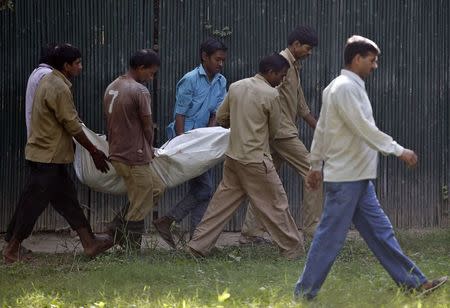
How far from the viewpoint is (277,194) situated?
328 inches

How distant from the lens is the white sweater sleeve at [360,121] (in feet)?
20.4

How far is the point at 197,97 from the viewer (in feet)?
29.6

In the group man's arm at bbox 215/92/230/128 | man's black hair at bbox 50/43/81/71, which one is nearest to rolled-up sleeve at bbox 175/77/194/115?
man's arm at bbox 215/92/230/128

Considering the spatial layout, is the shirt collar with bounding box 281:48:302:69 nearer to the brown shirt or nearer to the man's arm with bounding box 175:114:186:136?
the man's arm with bounding box 175:114:186:136

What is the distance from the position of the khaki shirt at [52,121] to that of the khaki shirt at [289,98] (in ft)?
6.26

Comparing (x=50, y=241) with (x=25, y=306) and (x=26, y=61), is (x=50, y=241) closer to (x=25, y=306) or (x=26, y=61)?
(x=26, y=61)

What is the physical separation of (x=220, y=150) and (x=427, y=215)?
2.69 m

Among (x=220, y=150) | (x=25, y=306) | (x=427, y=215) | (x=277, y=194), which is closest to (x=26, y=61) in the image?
(x=220, y=150)

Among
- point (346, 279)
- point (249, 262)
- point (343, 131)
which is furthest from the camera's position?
point (249, 262)

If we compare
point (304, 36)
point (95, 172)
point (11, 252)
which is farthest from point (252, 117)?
point (11, 252)

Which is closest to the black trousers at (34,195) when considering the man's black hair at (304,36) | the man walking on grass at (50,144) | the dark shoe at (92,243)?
the man walking on grass at (50,144)

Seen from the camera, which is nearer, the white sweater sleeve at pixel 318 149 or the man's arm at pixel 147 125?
the white sweater sleeve at pixel 318 149

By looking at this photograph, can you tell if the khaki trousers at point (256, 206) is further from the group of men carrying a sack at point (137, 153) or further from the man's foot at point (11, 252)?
the man's foot at point (11, 252)

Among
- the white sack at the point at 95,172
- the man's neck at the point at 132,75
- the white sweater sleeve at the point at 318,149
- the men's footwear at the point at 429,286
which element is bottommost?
the men's footwear at the point at 429,286
